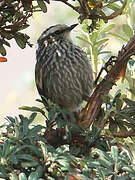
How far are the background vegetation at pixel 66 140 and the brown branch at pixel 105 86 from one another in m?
0.04

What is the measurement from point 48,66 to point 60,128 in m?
1.53

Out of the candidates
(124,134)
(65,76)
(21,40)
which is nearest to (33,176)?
(124,134)

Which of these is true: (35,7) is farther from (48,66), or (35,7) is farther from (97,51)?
(48,66)

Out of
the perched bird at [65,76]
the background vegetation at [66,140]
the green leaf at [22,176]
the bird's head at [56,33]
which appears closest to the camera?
the green leaf at [22,176]

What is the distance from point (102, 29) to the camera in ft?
8.58

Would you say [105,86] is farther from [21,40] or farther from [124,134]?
[21,40]

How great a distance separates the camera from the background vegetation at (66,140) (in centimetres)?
160

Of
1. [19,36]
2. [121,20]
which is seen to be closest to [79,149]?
[19,36]

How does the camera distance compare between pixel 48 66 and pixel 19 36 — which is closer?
pixel 19 36

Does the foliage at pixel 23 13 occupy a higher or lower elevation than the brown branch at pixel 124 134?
higher

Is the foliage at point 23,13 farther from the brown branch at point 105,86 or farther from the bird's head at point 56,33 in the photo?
the bird's head at point 56,33

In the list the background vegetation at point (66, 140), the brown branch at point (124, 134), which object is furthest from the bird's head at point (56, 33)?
the brown branch at point (124, 134)

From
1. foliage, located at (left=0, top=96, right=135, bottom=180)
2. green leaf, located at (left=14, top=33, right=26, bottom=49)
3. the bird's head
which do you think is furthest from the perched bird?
foliage, located at (left=0, top=96, right=135, bottom=180)

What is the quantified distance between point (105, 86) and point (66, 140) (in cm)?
28
